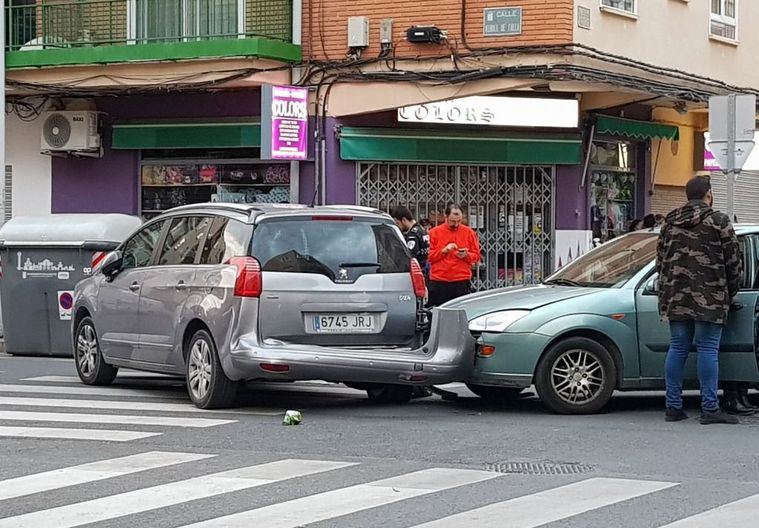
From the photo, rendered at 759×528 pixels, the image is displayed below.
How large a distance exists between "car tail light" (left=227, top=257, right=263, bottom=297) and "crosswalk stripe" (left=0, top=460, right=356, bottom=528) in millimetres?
2176

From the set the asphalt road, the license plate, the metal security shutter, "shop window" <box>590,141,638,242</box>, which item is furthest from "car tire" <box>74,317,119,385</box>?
the metal security shutter

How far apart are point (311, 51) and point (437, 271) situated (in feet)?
16.9

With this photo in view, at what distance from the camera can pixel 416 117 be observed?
19641 mm

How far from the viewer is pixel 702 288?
1016 cm

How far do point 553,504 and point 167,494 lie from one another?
2080 mm

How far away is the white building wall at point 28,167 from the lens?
21891 mm

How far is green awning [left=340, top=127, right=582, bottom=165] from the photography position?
19688 mm

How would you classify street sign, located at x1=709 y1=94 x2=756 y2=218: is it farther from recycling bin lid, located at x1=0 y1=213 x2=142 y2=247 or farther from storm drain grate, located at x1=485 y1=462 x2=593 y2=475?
storm drain grate, located at x1=485 y1=462 x2=593 y2=475

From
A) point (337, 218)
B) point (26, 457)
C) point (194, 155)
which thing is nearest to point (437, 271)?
point (337, 218)

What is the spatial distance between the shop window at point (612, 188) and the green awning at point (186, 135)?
528cm

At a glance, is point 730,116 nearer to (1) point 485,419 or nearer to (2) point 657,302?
(2) point 657,302

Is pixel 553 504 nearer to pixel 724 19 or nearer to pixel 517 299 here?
pixel 517 299

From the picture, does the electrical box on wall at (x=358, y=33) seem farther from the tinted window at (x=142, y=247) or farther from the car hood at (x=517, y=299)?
the car hood at (x=517, y=299)

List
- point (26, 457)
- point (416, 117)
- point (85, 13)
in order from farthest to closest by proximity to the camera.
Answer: point (85, 13), point (416, 117), point (26, 457)
